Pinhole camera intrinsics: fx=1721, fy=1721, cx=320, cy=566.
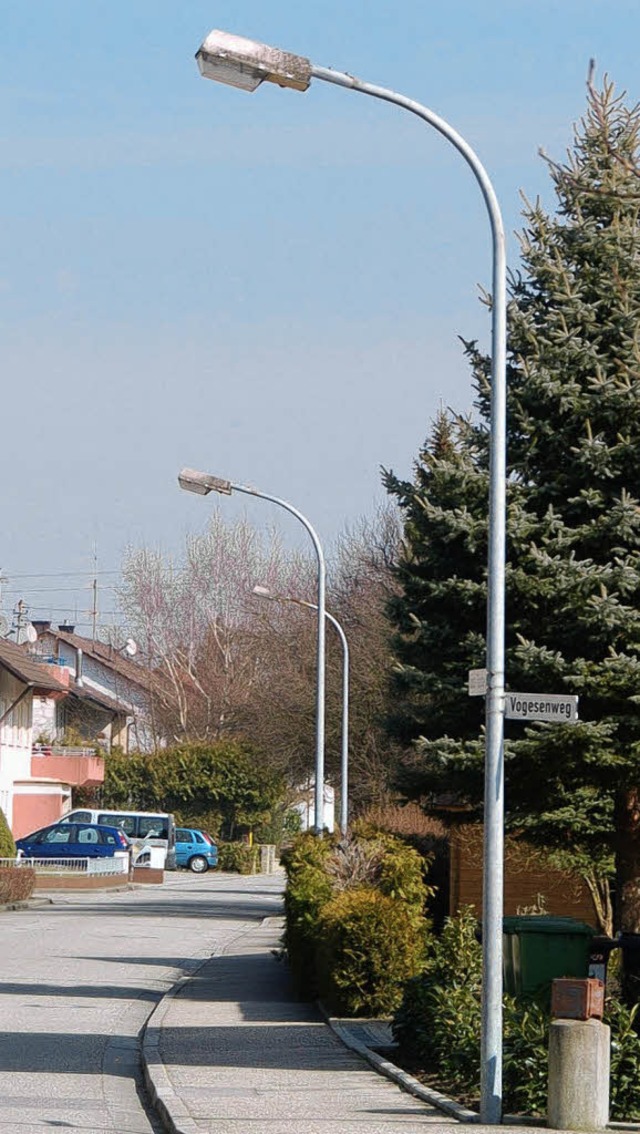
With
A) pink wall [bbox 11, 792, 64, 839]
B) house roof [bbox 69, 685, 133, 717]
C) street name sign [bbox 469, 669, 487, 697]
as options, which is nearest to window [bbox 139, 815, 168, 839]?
pink wall [bbox 11, 792, 64, 839]

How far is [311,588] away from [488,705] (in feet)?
174

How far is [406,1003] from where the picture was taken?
46.4 feet

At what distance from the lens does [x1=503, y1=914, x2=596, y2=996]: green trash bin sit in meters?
13.3

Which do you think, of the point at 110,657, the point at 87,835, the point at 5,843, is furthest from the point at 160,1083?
the point at 110,657

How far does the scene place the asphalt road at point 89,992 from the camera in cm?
1221

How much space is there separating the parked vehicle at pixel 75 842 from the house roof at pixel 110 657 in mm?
27733

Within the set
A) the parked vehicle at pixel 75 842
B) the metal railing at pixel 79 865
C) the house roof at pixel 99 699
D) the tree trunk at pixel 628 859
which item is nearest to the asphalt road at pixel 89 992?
the tree trunk at pixel 628 859

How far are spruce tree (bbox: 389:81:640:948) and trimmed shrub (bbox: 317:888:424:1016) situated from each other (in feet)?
5.20

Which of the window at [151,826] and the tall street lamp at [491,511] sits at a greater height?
the tall street lamp at [491,511]

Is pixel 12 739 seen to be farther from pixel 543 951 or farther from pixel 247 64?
pixel 247 64

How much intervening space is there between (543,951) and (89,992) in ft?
32.7

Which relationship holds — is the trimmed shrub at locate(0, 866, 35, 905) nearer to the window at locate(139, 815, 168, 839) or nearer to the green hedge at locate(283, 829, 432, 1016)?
the window at locate(139, 815, 168, 839)

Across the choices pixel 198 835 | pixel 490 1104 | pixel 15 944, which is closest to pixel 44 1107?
pixel 490 1104

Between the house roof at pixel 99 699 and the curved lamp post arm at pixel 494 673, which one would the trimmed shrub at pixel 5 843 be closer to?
the house roof at pixel 99 699
